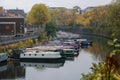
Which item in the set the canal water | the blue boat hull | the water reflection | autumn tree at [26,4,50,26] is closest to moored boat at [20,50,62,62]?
the blue boat hull

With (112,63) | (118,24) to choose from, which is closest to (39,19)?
(118,24)

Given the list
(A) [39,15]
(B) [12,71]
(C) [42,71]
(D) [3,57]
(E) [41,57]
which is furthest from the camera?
(A) [39,15]

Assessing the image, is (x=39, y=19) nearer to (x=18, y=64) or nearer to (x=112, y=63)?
(x=18, y=64)

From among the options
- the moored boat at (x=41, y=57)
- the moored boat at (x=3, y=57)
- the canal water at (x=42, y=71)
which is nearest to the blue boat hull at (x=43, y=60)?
the moored boat at (x=41, y=57)

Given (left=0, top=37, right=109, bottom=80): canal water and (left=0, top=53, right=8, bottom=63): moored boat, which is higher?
(left=0, top=53, right=8, bottom=63): moored boat

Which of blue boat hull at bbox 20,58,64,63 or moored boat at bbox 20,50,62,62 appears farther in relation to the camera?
moored boat at bbox 20,50,62,62

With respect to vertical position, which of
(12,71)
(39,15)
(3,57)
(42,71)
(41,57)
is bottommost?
(42,71)

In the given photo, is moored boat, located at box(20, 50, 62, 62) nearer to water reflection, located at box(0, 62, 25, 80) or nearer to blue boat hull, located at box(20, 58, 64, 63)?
blue boat hull, located at box(20, 58, 64, 63)

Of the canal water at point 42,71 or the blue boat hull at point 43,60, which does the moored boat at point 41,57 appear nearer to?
the blue boat hull at point 43,60

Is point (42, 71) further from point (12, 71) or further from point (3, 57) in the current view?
point (3, 57)

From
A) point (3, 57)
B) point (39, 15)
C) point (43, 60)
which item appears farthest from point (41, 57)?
point (39, 15)

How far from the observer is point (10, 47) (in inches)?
1485

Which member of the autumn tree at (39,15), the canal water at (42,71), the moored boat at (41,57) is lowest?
the canal water at (42,71)

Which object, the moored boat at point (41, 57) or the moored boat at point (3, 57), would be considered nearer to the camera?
the moored boat at point (3, 57)
